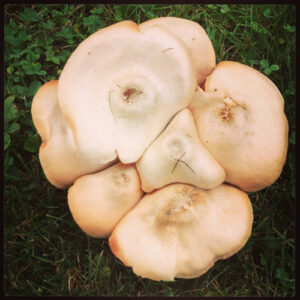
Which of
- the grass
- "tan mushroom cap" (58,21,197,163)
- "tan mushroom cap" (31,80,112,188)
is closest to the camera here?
"tan mushroom cap" (58,21,197,163)

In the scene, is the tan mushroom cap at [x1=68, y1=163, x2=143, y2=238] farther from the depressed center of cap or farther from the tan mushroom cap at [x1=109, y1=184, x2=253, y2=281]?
the depressed center of cap

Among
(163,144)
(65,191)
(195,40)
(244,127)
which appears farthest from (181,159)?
(65,191)

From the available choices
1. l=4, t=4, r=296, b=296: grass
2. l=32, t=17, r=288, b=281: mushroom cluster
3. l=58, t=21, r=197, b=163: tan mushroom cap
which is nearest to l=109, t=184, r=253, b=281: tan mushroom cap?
l=32, t=17, r=288, b=281: mushroom cluster

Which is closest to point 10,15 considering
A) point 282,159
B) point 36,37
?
point 36,37

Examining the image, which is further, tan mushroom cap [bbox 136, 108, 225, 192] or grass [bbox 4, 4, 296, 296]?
grass [bbox 4, 4, 296, 296]

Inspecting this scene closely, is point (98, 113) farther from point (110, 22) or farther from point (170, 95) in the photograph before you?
point (110, 22)

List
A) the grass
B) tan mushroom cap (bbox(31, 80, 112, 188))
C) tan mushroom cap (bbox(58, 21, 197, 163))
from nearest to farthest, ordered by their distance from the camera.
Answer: tan mushroom cap (bbox(58, 21, 197, 163)) → tan mushroom cap (bbox(31, 80, 112, 188)) → the grass
